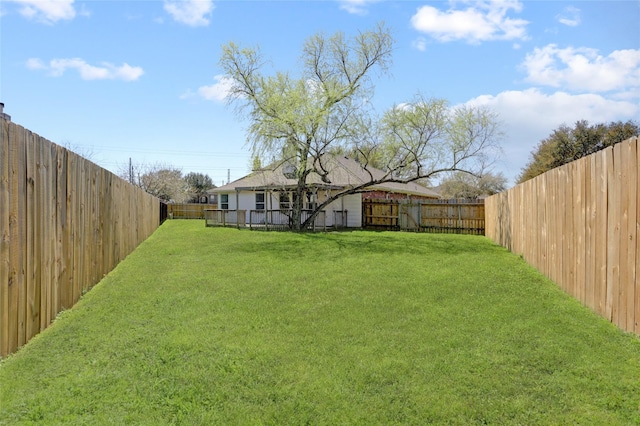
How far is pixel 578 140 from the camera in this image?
3266 centimetres

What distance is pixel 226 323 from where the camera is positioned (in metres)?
4.78

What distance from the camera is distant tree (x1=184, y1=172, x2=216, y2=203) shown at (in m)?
57.3

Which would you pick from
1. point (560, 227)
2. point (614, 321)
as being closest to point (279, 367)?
point (614, 321)

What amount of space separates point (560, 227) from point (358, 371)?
4.71m

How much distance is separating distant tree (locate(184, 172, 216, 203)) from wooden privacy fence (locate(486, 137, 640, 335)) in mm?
53891

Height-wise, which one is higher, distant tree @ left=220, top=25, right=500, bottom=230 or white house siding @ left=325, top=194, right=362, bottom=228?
distant tree @ left=220, top=25, right=500, bottom=230

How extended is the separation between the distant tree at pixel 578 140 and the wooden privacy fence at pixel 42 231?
113ft

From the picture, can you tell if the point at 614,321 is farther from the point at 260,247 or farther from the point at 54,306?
the point at 260,247

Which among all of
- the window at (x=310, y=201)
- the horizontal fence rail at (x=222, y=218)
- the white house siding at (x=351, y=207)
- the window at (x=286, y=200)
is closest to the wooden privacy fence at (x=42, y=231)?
the window at (x=310, y=201)

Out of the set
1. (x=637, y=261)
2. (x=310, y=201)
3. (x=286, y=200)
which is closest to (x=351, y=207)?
(x=310, y=201)

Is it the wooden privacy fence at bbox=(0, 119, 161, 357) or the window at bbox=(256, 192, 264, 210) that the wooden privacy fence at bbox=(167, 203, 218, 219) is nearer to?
the window at bbox=(256, 192, 264, 210)

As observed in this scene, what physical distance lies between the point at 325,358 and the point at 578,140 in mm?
36221

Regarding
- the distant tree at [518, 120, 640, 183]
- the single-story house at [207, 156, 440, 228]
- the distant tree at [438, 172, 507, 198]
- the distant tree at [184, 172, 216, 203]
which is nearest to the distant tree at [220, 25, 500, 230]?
the single-story house at [207, 156, 440, 228]

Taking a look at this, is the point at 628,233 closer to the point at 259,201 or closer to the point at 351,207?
the point at 351,207
